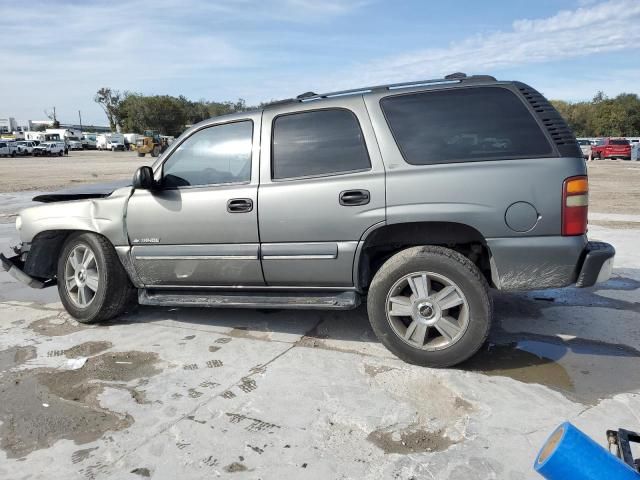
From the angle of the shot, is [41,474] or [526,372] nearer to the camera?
[41,474]

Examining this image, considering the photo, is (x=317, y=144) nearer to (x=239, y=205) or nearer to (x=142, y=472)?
(x=239, y=205)

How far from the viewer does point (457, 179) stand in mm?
3432

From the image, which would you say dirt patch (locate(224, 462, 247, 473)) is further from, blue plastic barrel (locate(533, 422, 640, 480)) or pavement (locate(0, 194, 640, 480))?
blue plastic barrel (locate(533, 422, 640, 480))

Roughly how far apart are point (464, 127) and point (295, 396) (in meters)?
2.11

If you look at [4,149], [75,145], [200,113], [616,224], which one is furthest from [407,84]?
[200,113]

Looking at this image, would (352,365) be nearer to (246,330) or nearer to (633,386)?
(246,330)

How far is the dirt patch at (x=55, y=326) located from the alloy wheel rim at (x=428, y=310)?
287 cm

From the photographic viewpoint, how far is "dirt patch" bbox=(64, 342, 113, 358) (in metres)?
4.04

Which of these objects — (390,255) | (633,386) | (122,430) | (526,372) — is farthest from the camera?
(390,255)

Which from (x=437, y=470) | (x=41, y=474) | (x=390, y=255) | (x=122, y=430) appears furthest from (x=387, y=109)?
(x=41, y=474)

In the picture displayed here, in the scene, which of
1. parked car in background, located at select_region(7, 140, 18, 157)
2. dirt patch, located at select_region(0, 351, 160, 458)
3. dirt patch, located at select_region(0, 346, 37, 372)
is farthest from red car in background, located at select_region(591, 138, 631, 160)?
parked car in background, located at select_region(7, 140, 18, 157)

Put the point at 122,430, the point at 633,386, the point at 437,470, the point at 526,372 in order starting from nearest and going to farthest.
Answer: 1. the point at 437,470
2. the point at 122,430
3. the point at 633,386
4. the point at 526,372

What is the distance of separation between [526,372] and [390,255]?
1.26 m

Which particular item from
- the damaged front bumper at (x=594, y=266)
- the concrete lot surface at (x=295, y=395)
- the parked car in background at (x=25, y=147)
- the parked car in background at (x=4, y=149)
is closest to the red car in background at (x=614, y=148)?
the concrete lot surface at (x=295, y=395)
